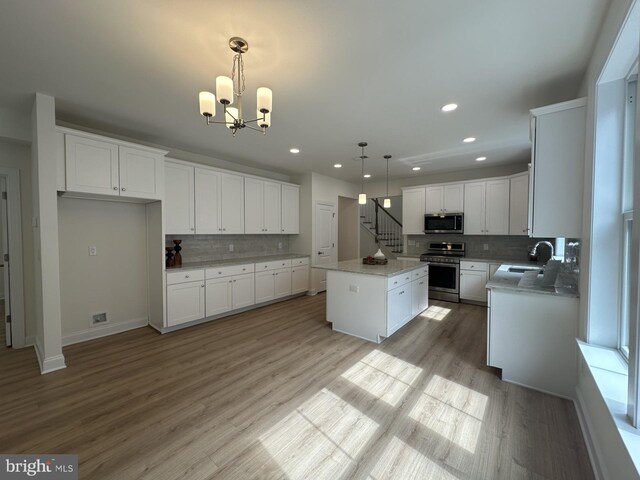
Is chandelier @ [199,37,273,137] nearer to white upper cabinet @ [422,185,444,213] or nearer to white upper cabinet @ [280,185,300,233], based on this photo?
white upper cabinet @ [280,185,300,233]

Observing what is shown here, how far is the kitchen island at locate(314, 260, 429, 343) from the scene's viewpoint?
3.19 metres

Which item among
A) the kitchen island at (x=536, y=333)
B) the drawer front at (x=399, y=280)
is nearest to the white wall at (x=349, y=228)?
the drawer front at (x=399, y=280)

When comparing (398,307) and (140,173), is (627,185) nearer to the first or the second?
(398,307)

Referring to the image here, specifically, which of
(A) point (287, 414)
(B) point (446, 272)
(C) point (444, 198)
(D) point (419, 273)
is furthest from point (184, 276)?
(C) point (444, 198)

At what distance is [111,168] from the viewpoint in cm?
305

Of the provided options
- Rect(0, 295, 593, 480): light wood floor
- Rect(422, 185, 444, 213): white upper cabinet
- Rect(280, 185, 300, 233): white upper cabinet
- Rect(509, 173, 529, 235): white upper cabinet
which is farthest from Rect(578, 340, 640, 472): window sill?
Rect(280, 185, 300, 233): white upper cabinet

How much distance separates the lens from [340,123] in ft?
10.2

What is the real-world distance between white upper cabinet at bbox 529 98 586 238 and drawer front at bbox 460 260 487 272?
9.35 ft

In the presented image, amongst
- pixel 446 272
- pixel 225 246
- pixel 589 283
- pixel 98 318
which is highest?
pixel 225 246

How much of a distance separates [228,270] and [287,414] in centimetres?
265

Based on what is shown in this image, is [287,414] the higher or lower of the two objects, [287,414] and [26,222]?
the lower

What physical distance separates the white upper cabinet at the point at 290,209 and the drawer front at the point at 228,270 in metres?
1.27

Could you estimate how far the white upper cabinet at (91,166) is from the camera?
2766 millimetres

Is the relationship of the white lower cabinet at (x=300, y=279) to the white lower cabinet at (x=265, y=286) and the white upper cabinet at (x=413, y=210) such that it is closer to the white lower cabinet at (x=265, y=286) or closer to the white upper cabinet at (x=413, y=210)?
the white lower cabinet at (x=265, y=286)
